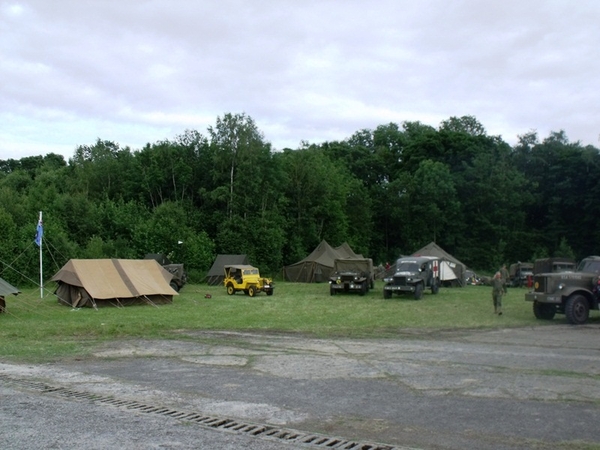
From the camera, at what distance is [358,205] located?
187ft

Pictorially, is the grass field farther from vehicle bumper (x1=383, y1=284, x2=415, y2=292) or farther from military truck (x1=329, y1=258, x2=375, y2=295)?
military truck (x1=329, y1=258, x2=375, y2=295)

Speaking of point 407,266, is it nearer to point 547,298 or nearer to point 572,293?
point 547,298

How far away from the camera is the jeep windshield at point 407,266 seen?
88.9ft

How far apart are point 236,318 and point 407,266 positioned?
11.3m

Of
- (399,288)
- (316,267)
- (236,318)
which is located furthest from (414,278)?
(316,267)

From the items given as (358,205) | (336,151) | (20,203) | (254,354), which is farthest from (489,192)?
(254,354)

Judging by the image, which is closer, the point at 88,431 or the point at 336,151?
the point at 88,431

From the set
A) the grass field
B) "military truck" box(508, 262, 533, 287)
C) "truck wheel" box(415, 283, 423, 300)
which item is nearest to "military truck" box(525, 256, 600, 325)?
the grass field

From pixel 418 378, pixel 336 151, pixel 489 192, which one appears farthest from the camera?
pixel 336 151

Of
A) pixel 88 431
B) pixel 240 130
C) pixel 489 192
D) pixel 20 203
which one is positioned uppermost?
pixel 240 130

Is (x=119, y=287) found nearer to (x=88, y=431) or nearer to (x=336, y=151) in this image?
(x=88, y=431)

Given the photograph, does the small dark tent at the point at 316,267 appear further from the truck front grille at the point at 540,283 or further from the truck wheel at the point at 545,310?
the truck front grille at the point at 540,283

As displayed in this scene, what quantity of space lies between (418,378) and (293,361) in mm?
2634

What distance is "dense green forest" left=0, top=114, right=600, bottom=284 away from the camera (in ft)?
139
